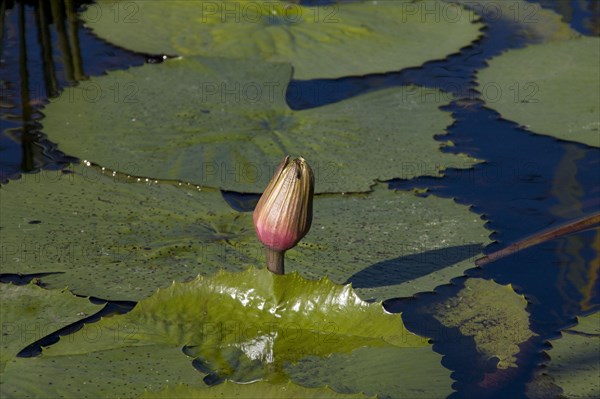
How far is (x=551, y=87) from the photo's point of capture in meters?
4.57

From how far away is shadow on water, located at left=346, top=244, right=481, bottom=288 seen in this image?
2.95m

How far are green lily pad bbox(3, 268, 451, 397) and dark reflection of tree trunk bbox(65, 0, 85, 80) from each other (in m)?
2.34

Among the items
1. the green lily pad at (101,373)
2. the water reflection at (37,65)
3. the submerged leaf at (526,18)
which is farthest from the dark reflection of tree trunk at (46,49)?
the submerged leaf at (526,18)

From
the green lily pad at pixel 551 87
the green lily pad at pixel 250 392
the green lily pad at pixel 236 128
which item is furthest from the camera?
the green lily pad at pixel 551 87

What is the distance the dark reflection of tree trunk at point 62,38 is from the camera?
4645mm

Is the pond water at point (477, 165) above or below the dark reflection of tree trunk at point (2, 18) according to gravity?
below

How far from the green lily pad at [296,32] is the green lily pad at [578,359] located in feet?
7.12

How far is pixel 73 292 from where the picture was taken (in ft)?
9.27

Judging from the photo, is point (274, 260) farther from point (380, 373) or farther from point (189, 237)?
point (189, 237)

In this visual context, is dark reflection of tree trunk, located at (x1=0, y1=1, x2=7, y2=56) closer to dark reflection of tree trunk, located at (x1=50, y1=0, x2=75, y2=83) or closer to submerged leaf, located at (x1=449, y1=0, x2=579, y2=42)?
dark reflection of tree trunk, located at (x1=50, y1=0, x2=75, y2=83)

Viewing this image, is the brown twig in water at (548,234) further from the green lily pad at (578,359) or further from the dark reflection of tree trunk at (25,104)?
the dark reflection of tree trunk at (25,104)

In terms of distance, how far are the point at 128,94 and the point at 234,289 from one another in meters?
1.86

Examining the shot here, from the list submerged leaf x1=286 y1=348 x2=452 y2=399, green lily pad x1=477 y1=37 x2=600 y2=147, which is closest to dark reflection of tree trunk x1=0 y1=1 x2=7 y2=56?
green lily pad x1=477 y1=37 x2=600 y2=147

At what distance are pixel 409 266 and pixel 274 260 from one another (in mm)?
639
